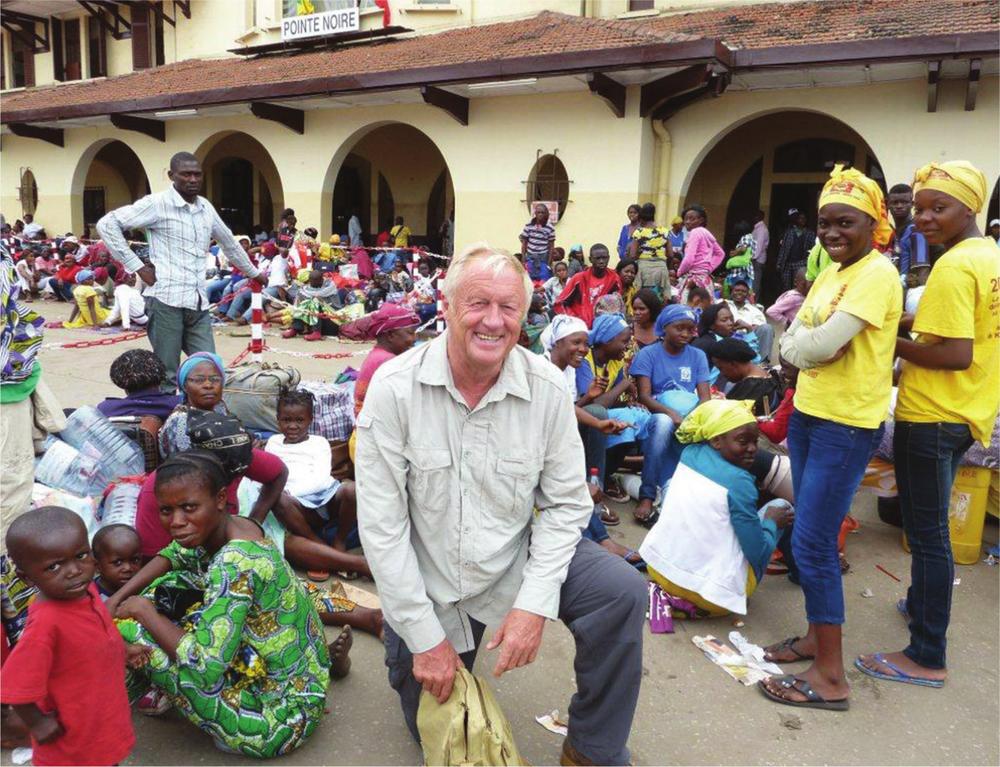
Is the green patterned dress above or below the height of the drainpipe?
below

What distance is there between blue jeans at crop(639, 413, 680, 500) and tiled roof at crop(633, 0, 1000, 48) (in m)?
7.37

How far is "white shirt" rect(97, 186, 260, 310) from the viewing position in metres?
5.09

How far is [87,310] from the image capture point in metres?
11.6

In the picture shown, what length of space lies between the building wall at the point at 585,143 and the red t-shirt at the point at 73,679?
10.8 metres

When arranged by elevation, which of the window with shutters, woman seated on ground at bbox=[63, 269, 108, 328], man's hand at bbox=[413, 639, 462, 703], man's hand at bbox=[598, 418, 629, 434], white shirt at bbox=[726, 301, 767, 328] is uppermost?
the window with shutters

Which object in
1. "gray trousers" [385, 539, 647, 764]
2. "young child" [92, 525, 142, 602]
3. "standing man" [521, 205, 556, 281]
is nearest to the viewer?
"gray trousers" [385, 539, 647, 764]

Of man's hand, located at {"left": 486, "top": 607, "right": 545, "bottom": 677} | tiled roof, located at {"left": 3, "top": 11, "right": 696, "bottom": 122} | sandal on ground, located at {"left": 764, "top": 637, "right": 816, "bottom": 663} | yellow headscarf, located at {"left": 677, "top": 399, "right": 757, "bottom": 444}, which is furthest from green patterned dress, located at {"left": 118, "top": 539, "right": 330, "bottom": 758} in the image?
tiled roof, located at {"left": 3, "top": 11, "right": 696, "bottom": 122}

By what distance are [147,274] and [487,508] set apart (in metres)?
3.58

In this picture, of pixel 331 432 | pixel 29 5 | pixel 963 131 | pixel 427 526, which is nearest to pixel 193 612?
pixel 427 526

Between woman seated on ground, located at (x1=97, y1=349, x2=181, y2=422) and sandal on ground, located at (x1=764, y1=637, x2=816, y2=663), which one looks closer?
sandal on ground, located at (x1=764, y1=637, x2=816, y2=663)

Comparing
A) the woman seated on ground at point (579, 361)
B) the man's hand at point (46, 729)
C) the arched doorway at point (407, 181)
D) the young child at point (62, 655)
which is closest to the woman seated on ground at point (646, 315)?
the woman seated on ground at point (579, 361)

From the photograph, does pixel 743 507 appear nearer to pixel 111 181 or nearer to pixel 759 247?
pixel 759 247

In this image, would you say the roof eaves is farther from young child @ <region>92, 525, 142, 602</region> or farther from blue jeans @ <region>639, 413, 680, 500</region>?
young child @ <region>92, 525, 142, 602</region>

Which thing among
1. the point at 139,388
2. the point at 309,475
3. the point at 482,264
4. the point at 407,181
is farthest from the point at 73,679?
the point at 407,181
